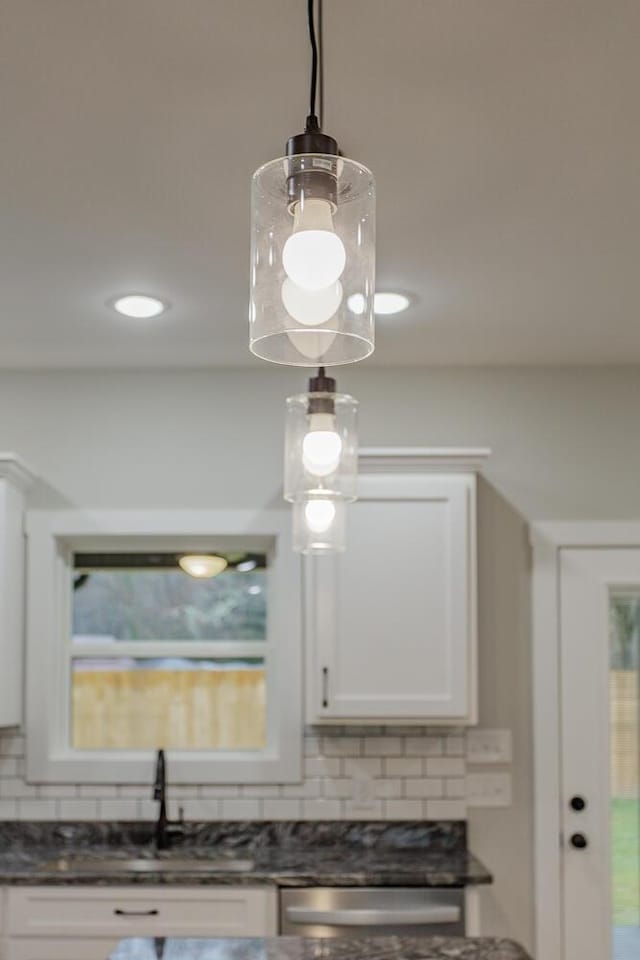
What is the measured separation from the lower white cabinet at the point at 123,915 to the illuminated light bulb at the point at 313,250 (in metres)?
2.93

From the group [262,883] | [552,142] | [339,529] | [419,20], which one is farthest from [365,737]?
[419,20]

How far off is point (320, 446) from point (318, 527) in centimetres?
46

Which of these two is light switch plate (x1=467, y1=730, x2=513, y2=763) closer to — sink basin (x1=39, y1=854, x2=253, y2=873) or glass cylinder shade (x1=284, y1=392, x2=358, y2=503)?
sink basin (x1=39, y1=854, x2=253, y2=873)

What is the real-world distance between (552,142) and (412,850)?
2726 millimetres

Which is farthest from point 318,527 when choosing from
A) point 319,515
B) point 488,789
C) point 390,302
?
point 488,789

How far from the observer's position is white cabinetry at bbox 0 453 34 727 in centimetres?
414

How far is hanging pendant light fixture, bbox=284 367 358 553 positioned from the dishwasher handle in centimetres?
173

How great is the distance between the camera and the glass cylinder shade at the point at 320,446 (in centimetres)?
243

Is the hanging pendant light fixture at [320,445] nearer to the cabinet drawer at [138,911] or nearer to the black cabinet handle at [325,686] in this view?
the black cabinet handle at [325,686]

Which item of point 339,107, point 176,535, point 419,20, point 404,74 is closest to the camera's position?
point 419,20

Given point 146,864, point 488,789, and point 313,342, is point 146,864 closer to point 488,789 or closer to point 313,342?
point 488,789

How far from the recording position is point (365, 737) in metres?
4.30

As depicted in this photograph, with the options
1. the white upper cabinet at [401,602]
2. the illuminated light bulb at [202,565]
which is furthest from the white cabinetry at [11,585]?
the white upper cabinet at [401,602]

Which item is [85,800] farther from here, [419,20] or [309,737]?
[419,20]
